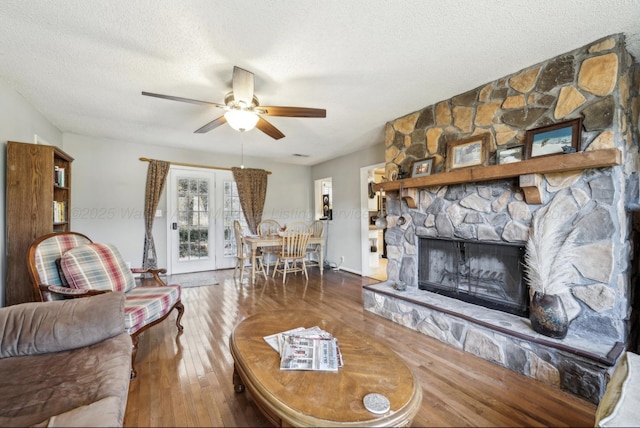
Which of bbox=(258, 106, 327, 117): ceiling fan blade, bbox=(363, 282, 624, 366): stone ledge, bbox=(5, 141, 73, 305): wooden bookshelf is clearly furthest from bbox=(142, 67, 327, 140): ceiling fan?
bbox=(363, 282, 624, 366): stone ledge

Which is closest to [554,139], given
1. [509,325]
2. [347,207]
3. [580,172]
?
[580,172]

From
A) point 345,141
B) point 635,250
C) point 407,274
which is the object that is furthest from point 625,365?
point 345,141

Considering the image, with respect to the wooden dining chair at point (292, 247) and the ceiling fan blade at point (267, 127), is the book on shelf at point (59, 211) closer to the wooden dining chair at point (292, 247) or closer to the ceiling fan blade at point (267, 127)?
the ceiling fan blade at point (267, 127)

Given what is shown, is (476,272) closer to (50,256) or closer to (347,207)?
(347,207)

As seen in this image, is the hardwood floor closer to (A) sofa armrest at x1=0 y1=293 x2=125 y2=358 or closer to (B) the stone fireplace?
(B) the stone fireplace

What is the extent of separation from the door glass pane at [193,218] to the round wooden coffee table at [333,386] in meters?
3.85

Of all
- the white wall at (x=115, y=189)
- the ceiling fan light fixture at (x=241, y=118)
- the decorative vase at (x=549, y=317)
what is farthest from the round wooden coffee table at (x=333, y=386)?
the white wall at (x=115, y=189)

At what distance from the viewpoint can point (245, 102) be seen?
7.47 ft

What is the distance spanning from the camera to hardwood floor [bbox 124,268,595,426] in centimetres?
142

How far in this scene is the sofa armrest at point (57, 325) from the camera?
4.47 feet

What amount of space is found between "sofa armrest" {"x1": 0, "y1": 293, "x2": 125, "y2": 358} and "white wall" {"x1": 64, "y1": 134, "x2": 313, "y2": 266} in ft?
10.6

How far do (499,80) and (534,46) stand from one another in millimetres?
446

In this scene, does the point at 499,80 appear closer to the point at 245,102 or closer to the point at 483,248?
the point at 483,248

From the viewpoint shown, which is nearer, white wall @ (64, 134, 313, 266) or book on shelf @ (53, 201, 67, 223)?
book on shelf @ (53, 201, 67, 223)
